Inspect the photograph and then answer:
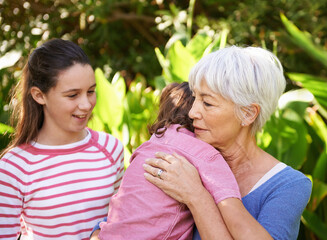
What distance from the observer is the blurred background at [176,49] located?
2477mm

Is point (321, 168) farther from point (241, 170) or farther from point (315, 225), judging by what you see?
point (241, 170)

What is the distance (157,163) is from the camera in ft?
5.14

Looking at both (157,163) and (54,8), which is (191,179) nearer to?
(157,163)

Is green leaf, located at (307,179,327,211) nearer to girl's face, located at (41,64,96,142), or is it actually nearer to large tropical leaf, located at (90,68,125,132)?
large tropical leaf, located at (90,68,125,132)

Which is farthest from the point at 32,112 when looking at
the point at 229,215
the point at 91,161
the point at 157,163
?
the point at 229,215

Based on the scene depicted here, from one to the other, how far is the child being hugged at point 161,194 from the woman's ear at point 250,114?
17 cm

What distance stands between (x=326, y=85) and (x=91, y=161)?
1303 mm

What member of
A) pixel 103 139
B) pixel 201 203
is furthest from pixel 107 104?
pixel 201 203

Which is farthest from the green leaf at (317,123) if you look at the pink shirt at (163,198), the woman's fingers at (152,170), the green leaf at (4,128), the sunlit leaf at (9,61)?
the sunlit leaf at (9,61)

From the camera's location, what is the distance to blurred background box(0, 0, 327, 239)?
8.13 ft

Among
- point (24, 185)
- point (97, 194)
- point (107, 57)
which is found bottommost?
point (107, 57)

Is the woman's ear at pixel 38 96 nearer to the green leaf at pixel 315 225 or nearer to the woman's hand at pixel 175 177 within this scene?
the woman's hand at pixel 175 177

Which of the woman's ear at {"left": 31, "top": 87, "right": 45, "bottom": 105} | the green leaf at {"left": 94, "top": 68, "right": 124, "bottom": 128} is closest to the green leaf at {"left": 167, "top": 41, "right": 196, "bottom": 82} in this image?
the green leaf at {"left": 94, "top": 68, "right": 124, "bottom": 128}

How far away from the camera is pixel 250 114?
5.35 feet
